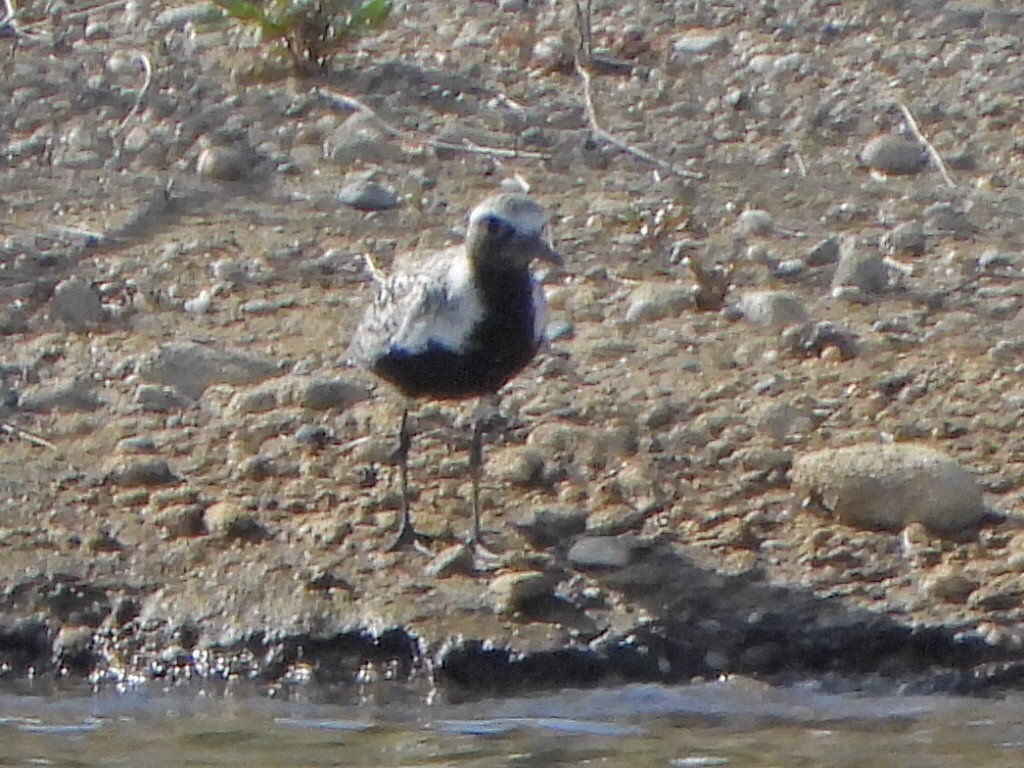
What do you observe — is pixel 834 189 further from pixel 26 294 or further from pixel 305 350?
pixel 26 294

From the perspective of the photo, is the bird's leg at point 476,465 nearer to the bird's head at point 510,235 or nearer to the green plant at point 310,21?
the bird's head at point 510,235

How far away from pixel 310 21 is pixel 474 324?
2.95m

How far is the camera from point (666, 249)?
8242 millimetres

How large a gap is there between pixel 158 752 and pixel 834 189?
3.78 metres

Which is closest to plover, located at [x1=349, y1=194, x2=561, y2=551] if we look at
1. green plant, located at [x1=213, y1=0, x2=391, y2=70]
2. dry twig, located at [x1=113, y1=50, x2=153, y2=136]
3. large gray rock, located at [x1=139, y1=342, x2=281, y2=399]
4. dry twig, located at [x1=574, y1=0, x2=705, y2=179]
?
large gray rock, located at [x1=139, y1=342, x2=281, y2=399]

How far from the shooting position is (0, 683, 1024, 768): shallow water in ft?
18.7

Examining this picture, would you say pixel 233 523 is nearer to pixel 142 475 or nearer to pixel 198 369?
pixel 142 475

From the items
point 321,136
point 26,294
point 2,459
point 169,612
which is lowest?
point 169,612

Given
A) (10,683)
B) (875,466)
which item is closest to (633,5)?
(875,466)

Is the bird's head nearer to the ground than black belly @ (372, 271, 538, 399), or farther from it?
farther from it

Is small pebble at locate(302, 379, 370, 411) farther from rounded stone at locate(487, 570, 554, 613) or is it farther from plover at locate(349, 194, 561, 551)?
rounded stone at locate(487, 570, 554, 613)

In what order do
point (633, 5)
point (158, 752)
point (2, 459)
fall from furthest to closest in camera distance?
point (633, 5), point (2, 459), point (158, 752)

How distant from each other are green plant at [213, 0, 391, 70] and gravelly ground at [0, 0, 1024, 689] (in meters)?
0.15

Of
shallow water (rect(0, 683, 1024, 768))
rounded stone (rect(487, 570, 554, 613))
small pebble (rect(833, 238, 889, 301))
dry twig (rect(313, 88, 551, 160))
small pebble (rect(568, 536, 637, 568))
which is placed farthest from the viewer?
dry twig (rect(313, 88, 551, 160))
